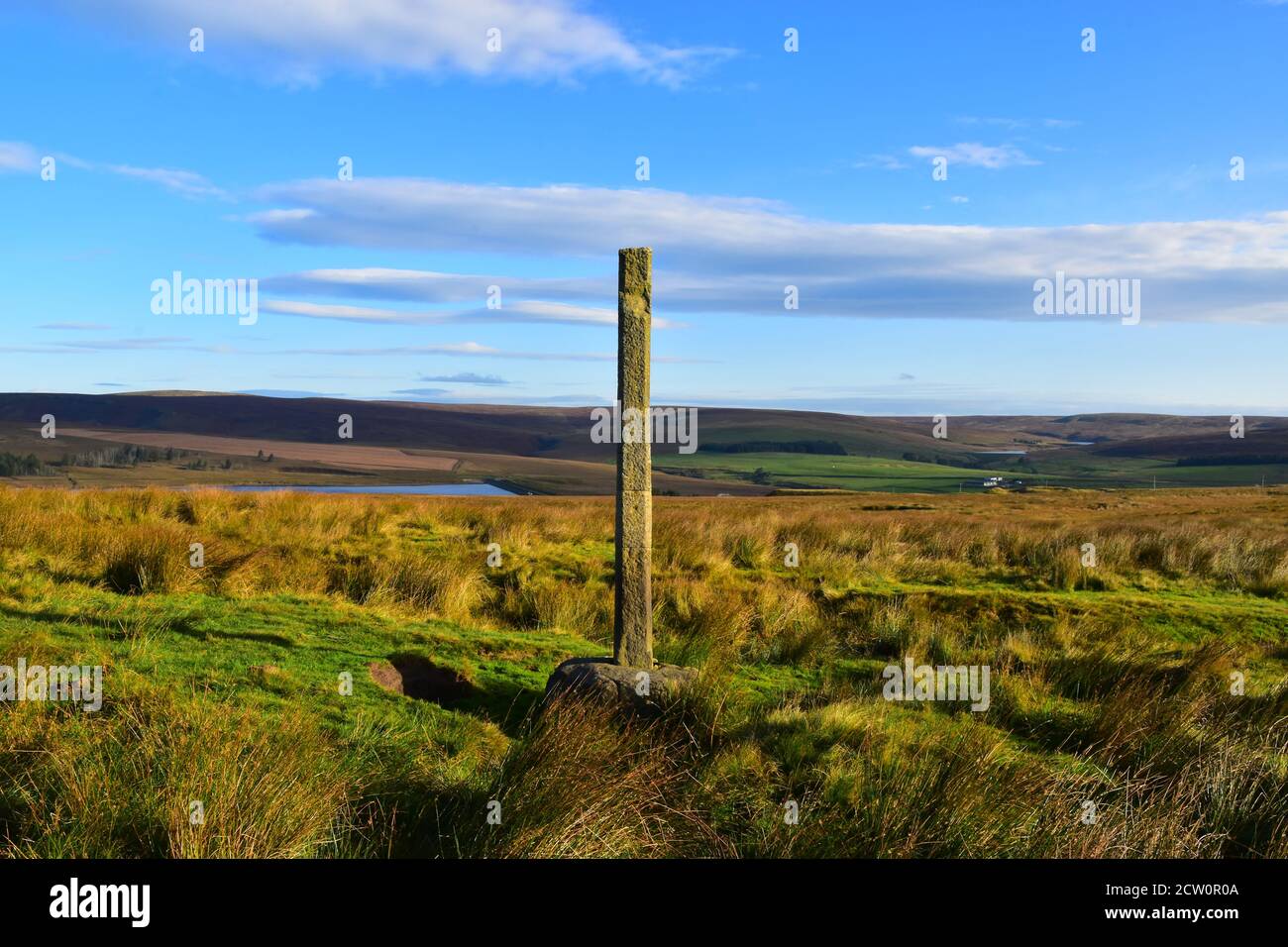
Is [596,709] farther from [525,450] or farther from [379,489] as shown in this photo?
[525,450]

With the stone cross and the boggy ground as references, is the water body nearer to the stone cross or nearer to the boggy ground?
the boggy ground

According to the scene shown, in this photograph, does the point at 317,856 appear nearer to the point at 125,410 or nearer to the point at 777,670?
the point at 777,670

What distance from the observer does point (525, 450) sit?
14300 centimetres

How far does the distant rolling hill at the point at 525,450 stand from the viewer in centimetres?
9288

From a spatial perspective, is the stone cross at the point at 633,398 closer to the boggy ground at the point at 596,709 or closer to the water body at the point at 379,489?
the boggy ground at the point at 596,709

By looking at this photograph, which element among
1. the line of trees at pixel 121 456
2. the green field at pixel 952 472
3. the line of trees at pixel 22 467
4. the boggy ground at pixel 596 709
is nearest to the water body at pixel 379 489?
the boggy ground at pixel 596 709

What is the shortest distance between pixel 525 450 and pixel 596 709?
138510 mm

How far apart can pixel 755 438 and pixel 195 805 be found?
174m

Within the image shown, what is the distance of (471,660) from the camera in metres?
7.93

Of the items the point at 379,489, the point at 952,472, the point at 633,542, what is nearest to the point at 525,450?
the point at 952,472

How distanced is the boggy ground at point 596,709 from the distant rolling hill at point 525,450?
188ft

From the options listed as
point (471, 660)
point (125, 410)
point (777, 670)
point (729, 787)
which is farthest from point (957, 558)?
point (125, 410)

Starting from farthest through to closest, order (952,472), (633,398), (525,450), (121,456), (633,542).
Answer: (525,450) < (952,472) < (121,456) < (633,542) < (633,398)

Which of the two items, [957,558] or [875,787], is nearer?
[875,787]
